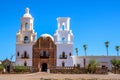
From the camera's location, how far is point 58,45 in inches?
3125

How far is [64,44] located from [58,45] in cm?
136

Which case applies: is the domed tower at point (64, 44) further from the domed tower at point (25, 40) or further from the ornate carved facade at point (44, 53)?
the domed tower at point (25, 40)

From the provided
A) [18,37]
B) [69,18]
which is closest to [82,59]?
[69,18]

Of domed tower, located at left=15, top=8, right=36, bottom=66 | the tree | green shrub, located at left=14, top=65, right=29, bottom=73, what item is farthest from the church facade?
the tree

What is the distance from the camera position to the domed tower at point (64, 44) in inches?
3108

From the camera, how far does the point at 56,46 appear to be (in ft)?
261

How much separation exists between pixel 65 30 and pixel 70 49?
4.71 m

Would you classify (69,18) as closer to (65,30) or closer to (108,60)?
(65,30)

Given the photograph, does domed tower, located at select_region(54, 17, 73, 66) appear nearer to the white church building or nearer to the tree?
the white church building

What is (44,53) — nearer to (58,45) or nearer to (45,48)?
(45,48)

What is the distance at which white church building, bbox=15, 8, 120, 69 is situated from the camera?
259ft

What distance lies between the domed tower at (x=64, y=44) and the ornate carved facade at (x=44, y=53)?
3.80 ft

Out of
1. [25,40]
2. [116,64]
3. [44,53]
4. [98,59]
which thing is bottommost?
[116,64]

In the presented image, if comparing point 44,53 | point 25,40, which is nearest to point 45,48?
point 44,53
